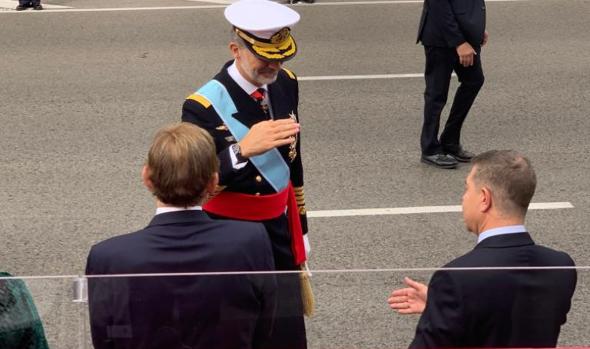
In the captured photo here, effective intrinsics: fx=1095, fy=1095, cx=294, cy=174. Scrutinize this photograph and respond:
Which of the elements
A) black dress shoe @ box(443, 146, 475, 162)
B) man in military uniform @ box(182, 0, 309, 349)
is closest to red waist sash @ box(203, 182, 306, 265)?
man in military uniform @ box(182, 0, 309, 349)

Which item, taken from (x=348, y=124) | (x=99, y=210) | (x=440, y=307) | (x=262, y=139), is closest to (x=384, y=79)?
(x=348, y=124)

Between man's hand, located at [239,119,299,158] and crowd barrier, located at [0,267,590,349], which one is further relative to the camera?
man's hand, located at [239,119,299,158]

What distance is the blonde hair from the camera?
3252 millimetres

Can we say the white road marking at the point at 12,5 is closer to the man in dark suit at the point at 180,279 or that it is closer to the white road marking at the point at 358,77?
the white road marking at the point at 358,77

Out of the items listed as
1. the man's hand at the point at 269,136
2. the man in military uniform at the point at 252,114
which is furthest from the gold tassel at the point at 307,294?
the man in military uniform at the point at 252,114

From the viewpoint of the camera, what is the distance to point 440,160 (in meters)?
7.87

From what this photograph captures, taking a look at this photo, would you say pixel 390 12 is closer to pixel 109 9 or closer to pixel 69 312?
pixel 109 9

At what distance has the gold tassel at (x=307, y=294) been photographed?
10.8 feet

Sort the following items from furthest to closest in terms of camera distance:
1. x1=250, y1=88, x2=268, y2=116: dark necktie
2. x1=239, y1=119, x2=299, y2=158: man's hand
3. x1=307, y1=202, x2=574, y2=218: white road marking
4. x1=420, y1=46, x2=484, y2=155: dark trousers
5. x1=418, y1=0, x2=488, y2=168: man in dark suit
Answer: x1=420, y1=46, x2=484, y2=155: dark trousers, x1=418, y1=0, x2=488, y2=168: man in dark suit, x1=307, y1=202, x2=574, y2=218: white road marking, x1=250, y1=88, x2=268, y2=116: dark necktie, x1=239, y1=119, x2=299, y2=158: man's hand

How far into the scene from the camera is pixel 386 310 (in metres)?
3.38

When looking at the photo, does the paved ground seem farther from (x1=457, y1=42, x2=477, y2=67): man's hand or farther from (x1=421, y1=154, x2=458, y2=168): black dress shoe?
(x1=457, y1=42, x2=477, y2=67): man's hand

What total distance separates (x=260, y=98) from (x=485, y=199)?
119 centimetres

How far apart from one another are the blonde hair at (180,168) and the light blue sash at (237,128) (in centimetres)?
79

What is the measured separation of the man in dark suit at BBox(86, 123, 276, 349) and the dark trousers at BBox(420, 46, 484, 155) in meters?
4.76
